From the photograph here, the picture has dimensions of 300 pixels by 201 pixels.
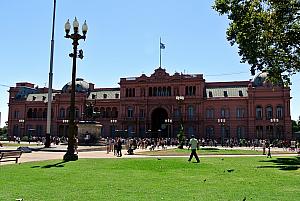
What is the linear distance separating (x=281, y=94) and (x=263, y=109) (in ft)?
15.7

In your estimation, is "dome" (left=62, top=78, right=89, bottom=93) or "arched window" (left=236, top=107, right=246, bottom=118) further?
"dome" (left=62, top=78, right=89, bottom=93)

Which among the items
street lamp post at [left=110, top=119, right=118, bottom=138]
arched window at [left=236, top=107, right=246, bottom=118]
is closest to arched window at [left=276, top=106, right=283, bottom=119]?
arched window at [left=236, top=107, right=246, bottom=118]

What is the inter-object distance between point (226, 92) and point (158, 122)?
1746 centimetres

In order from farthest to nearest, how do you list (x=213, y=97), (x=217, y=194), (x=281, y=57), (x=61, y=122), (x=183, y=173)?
(x=61, y=122)
(x=213, y=97)
(x=281, y=57)
(x=183, y=173)
(x=217, y=194)

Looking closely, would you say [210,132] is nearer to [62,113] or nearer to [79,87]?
[79,87]

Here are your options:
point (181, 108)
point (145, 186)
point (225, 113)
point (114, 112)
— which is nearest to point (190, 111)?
point (181, 108)

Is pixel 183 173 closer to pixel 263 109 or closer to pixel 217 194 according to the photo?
pixel 217 194

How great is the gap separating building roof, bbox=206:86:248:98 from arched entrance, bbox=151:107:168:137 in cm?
1138

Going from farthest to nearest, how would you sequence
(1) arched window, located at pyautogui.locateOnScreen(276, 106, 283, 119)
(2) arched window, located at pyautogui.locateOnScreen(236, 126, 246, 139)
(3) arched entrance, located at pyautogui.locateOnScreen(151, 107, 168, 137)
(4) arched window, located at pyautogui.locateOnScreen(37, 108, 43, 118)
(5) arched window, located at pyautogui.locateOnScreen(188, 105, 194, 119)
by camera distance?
(4) arched window, located at pyautogui.locateOnScreen(37, 108, 43, 118), (3) arched entrance, located at pyautogui.locateOnScreen(151, 107, 168, 137), (5) arched window, located at pyautogui.locateOnScreen(188, 105, 194, 119), (2) arched window, located at pyautogui.locateOnScreen(236, 126, 246, 139), (1) arched window, located at pyautogui.locateOnScreen(276, 106, 283, 119)

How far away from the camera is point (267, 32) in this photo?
25266 mm

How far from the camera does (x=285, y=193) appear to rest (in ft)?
37.9

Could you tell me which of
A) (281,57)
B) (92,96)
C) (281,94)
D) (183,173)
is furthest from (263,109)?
(183,173)

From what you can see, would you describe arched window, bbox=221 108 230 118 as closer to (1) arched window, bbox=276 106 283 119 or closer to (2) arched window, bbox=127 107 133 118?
(1) arched window, bbox=276 106 283 119

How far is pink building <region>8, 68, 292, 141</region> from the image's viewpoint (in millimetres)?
79875
